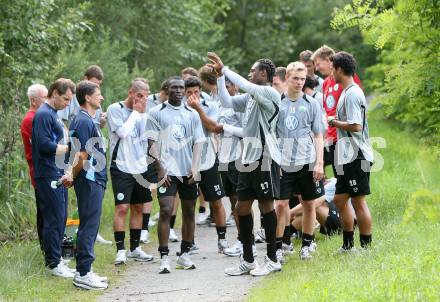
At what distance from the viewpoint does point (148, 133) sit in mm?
10109

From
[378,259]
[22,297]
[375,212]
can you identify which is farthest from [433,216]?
[375,212]

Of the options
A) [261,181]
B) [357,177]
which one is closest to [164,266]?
[261,181]

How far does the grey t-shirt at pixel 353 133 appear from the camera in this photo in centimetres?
936

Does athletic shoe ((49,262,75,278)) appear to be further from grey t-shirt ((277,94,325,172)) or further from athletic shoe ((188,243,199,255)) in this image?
grey t-shirt ((277,94,325,172))

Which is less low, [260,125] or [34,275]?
[260,125]

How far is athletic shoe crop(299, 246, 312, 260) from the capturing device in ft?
32.0

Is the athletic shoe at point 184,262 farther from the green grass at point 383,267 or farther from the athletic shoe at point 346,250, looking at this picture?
the athletic shoe at point 346,250

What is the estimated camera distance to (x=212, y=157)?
10.8 meters

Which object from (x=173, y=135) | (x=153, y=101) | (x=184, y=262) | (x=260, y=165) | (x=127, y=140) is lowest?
(x=184, y=262)

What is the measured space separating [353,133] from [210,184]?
2.10 m

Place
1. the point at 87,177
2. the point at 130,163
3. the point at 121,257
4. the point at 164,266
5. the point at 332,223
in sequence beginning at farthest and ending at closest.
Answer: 1. the point at 332,223
2. the point at 130,163
3. the point at 121,257
4. the point at 164,266
5. the point at 87,177

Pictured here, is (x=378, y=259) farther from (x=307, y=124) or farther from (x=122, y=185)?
(x=122, y=185)

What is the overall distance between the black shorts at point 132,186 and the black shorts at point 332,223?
7.84ft

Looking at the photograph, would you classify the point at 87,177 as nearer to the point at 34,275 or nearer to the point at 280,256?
the point at 34,275
